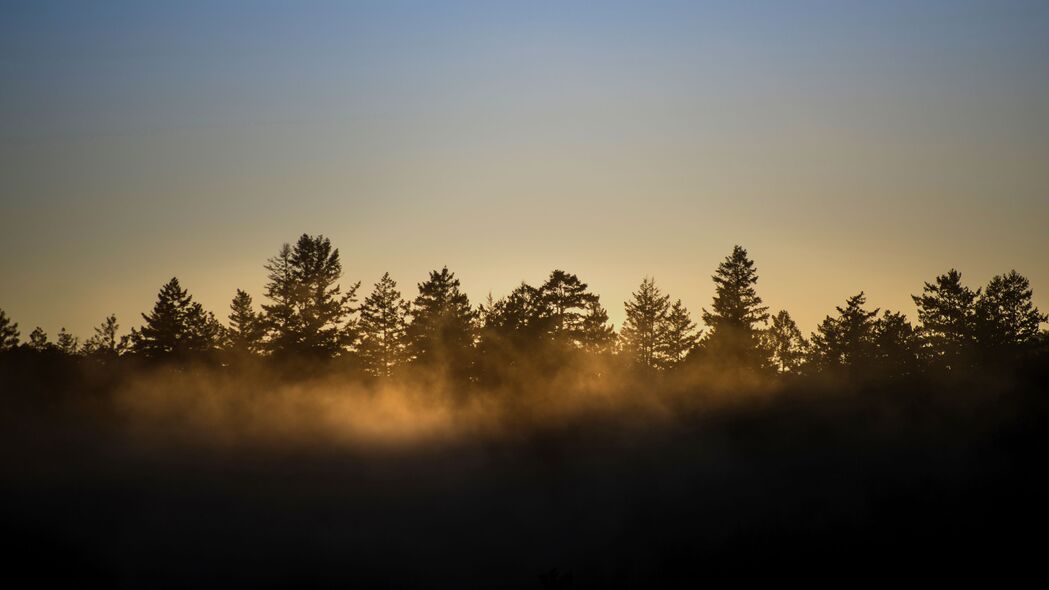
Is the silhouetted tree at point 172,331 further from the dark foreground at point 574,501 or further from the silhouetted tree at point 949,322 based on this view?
the silhouetted tree at point 949,322

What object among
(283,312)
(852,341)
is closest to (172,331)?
(283,312)

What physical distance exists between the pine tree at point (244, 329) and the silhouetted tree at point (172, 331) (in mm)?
3009

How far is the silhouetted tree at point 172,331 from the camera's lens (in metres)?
75.7

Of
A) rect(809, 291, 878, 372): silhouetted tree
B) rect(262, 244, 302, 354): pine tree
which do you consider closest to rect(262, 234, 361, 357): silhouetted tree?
rect(262, 244, 302, 354): pine tree

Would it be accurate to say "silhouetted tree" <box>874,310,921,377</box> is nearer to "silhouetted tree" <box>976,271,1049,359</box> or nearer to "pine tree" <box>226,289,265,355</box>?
"silhouetted tree" <box>976,271,1049,359</box>

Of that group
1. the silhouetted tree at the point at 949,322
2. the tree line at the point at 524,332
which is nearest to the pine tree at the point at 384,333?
the tree line at the point at 524,332

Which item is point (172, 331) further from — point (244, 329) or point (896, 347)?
point (896, 347)

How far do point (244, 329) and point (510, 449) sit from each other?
29.5m

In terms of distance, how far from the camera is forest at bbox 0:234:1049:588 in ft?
205

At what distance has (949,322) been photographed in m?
87.8

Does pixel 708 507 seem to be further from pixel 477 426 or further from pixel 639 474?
pixel 477 426

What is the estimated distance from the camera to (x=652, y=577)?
61125 mm

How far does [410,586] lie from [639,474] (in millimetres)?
21005

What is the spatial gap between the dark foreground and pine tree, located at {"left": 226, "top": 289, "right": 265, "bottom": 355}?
30.7 ft
